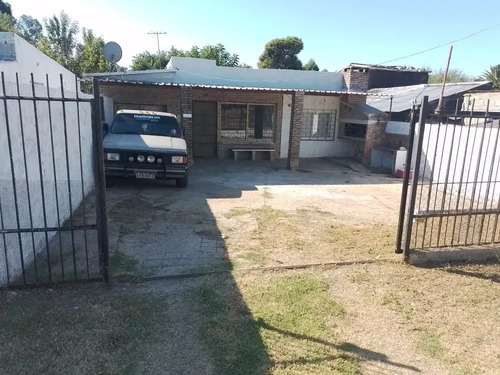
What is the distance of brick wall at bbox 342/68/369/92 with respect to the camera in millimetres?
15188

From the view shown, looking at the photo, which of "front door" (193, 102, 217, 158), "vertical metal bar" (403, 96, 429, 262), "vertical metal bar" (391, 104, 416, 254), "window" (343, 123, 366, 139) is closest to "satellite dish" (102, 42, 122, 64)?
"front door" (193, 102, 217, 158)

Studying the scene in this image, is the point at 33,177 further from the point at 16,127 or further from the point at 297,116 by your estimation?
the point at 297,116

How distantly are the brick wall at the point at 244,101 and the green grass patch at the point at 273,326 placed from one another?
1035 centimetres

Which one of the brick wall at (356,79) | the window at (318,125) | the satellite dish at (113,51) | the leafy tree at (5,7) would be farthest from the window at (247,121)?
the leafy tree at (5,7)

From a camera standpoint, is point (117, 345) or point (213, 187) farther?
point (213, 187)

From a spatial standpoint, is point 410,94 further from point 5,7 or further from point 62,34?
point 5,7

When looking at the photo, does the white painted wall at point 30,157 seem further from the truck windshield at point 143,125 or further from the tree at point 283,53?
the tree at point 283,53

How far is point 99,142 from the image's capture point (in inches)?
133

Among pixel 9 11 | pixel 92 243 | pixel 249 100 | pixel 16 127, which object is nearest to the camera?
pixel 16 127

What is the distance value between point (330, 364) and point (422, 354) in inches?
31.7

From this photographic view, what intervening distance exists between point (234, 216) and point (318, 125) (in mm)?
9652

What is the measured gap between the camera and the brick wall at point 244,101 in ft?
44.5

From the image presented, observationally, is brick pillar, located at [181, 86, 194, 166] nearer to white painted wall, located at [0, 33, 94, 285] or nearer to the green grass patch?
white painted wall, located at [0, 33, 94, 285]

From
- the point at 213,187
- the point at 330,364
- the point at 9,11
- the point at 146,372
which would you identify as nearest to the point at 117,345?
the point at 146,372
